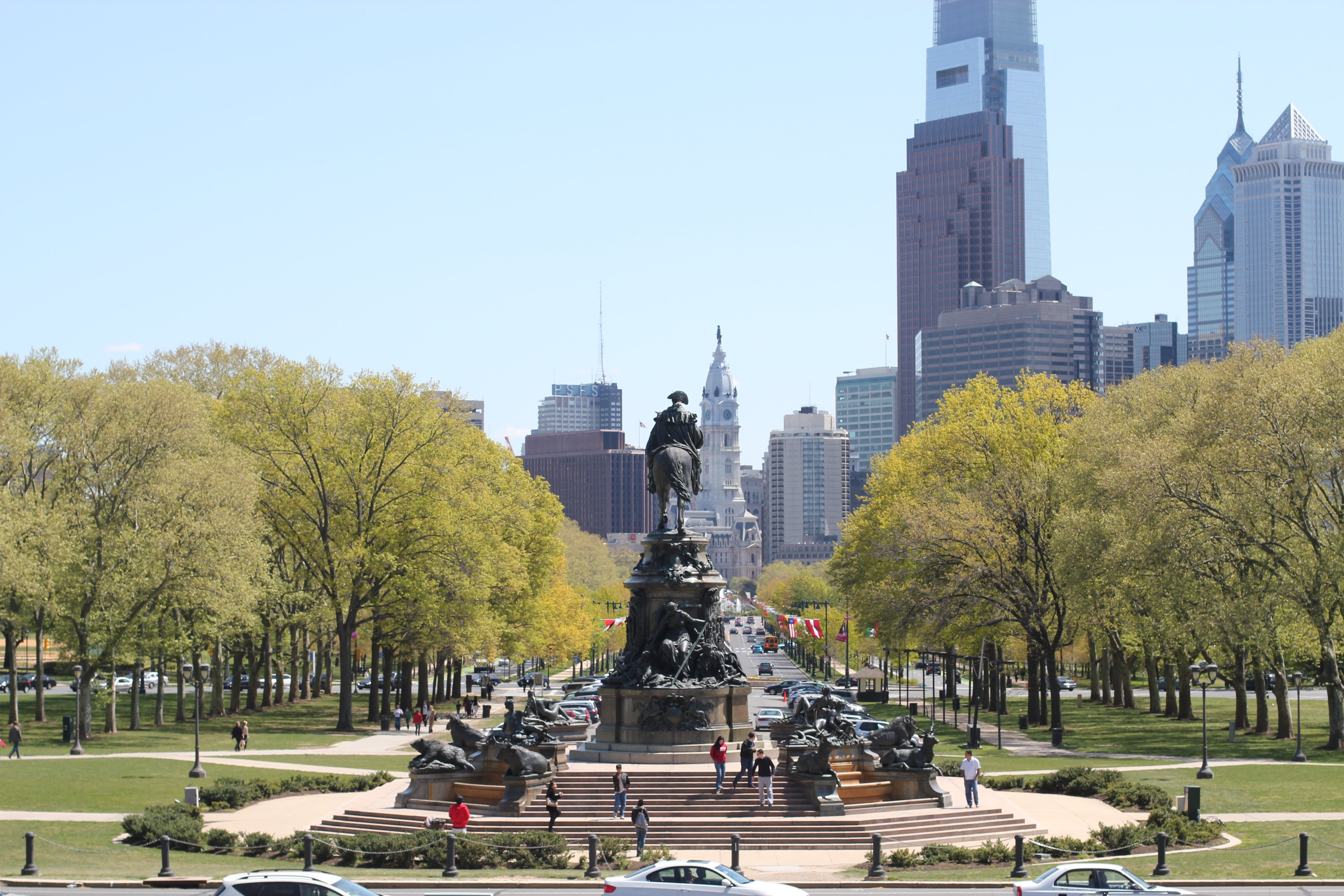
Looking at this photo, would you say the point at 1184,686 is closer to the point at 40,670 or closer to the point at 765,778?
the point at 765,778

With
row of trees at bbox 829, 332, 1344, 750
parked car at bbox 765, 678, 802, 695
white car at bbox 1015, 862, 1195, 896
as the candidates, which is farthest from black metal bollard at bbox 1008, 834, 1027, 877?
parked car at bbox 765, 678, 802, 695

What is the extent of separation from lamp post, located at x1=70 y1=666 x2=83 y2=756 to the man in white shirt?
31.1 meters

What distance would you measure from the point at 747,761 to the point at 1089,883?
40.3 ft

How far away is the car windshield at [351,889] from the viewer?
22281mm

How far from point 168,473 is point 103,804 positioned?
20189 mm

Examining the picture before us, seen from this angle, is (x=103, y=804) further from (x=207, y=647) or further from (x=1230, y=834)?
(x=1230, y=834)

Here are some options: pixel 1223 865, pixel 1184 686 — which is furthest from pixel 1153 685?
pixel 1223 865

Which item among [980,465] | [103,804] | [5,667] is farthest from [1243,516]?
[5,667]

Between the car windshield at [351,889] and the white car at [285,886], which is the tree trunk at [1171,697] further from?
the white car at [285,886]

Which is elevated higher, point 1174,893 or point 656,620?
point 656,620

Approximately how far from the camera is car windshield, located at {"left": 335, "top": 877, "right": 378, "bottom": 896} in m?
22.3

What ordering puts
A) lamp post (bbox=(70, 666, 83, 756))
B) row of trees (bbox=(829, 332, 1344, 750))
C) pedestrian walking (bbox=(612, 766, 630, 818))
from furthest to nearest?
1. lamp post (bbox=(70, 666, 83, 756))
2. row of trees (bbox=(829, 332, 1344, 750))
3. pedestrian walking (bbox=(612, 766, 630, 818))

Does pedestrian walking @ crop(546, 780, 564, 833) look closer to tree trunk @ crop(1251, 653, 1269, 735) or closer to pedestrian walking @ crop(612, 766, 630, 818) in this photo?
pedestrian walking @ crop(612, 766, 630, 818)

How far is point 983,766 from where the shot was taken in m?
48.8
